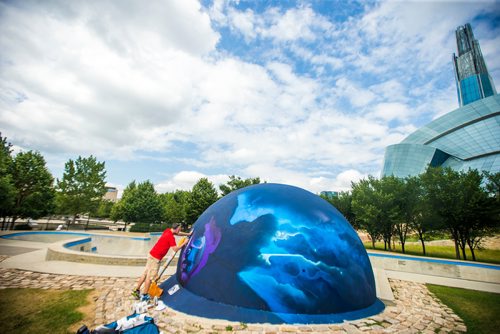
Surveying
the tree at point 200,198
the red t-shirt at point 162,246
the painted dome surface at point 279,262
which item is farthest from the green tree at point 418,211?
the tree at point 200,198

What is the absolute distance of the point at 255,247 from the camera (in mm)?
5707

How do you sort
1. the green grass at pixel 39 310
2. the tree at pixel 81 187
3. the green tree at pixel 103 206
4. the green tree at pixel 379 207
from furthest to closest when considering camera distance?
1. the green tree at pixel 103 206
2. the tree at pixel 81 187
3. the green tree at pixel 379 207
4. the green grass at pixel 39 310

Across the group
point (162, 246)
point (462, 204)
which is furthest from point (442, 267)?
point (162, 246)

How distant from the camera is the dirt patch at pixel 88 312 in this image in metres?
4.87

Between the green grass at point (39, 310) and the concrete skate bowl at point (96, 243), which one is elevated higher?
the green grass at point (39, 310)

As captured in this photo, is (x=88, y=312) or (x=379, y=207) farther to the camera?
(x=379, y=207)

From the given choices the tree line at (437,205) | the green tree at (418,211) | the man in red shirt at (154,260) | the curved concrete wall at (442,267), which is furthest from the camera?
the green tree at (418,211)

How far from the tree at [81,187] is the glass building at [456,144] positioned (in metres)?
75.9

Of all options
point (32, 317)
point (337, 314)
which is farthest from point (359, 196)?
point (32, 317)

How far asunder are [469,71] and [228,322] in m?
183

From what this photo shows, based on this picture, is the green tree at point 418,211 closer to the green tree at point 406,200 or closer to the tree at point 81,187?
the green tree at point 406,200

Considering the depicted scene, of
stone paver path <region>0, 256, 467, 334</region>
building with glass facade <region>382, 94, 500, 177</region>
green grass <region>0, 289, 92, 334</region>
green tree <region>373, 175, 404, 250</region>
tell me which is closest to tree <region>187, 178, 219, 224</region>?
green tree <region>373, 175, 404, 250</region>

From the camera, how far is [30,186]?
27.8 meters

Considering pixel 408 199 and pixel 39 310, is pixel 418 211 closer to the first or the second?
pixel 408 199
